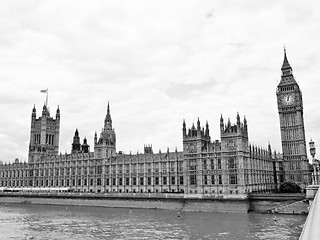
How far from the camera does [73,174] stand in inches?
5517

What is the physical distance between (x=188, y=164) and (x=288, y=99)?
2023 inches

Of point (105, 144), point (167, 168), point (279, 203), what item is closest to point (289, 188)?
point (279, 203)

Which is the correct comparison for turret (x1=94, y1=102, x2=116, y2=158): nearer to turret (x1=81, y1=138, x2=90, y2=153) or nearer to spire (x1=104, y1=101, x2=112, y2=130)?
spire (x1=104, y1=101, x2=112, y2=130)

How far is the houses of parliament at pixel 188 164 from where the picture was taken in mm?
101500

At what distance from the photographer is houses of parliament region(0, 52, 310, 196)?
333ft

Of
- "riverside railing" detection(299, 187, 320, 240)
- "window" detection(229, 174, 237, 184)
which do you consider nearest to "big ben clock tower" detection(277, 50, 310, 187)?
"window" detection(229, 174, 237, 184)

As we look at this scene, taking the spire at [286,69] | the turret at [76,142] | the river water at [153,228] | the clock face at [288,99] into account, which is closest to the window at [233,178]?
the river water at [153,228]

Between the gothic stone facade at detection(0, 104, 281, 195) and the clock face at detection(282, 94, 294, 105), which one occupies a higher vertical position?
the clock face at detection(282, 94, 294, 105)

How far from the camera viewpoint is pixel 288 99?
425 feet

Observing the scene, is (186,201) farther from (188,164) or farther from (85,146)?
(85,146)

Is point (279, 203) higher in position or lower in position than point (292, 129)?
lower

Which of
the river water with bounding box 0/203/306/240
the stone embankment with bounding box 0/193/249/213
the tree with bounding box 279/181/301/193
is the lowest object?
the river water with bounding box 0/203/306/240

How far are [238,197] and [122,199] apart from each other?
37488 millimetres

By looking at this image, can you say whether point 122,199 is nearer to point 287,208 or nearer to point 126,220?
point 126,220
